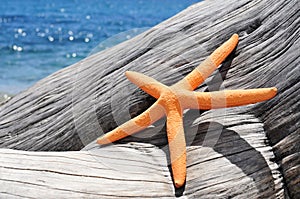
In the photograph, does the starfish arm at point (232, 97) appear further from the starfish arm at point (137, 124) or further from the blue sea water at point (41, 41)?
the blue sea water at point (41, 41)

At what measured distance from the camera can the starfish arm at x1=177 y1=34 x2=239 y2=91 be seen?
2717 millimetres

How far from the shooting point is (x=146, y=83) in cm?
277

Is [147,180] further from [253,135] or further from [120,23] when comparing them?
[120,23]

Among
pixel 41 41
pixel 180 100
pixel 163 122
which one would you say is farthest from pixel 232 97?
pixel 41 41

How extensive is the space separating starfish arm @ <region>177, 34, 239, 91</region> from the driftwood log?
0.11 meters

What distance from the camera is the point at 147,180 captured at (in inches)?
97.0

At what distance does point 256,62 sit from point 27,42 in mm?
14522

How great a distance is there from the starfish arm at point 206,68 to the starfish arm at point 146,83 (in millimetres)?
115

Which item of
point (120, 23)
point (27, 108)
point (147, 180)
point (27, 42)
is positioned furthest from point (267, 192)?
point (120, 23)

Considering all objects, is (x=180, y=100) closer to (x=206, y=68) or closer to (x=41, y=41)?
(x=206, y=68)

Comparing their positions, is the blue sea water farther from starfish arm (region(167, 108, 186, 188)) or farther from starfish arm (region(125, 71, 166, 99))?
starfish arm (region(167, 108, 186, 188))

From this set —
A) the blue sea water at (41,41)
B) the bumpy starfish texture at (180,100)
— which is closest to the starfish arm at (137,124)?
the bumpy starfish texture at (180,100)

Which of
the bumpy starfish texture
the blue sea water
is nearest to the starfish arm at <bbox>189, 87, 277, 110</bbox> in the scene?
the bumpy starfish texture

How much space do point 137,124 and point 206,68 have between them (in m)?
0.49
